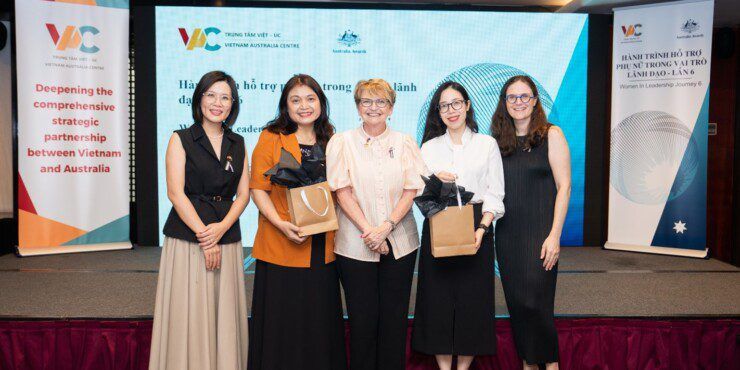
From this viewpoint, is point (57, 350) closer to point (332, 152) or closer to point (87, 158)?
point (332, 152)

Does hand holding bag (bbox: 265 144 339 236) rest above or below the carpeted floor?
above

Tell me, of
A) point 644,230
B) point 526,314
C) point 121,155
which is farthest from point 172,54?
point 644,230

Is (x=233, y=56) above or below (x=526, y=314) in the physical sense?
above

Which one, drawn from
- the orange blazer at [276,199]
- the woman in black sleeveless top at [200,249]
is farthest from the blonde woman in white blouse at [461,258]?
the woman in black sleeveless top at [200,249]

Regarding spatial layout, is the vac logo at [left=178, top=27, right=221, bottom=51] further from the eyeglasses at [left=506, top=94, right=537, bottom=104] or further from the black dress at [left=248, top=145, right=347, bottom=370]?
the eyeglasses at [left=506, top=94, right=537, bottom=104]

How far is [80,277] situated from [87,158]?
141 cm

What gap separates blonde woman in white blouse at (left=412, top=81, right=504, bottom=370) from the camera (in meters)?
2.29

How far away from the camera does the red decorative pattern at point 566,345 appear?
288 cm

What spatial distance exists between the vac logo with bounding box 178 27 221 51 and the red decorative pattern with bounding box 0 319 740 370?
3.10 m

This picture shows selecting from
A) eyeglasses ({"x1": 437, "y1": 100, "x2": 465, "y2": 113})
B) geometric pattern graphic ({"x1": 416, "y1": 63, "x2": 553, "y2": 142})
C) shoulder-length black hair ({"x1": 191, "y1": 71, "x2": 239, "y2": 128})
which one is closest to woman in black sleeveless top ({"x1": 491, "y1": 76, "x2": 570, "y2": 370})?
eyeglasses ({"x1": 437, "y1": 100, "x2": 465, "y2": 113})

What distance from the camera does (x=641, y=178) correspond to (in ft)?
17.3

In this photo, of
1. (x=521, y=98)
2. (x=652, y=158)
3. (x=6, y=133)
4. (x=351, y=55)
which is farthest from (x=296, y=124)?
(x=6, y=133)

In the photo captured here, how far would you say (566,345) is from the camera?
2.94m

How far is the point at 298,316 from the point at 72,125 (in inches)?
144
